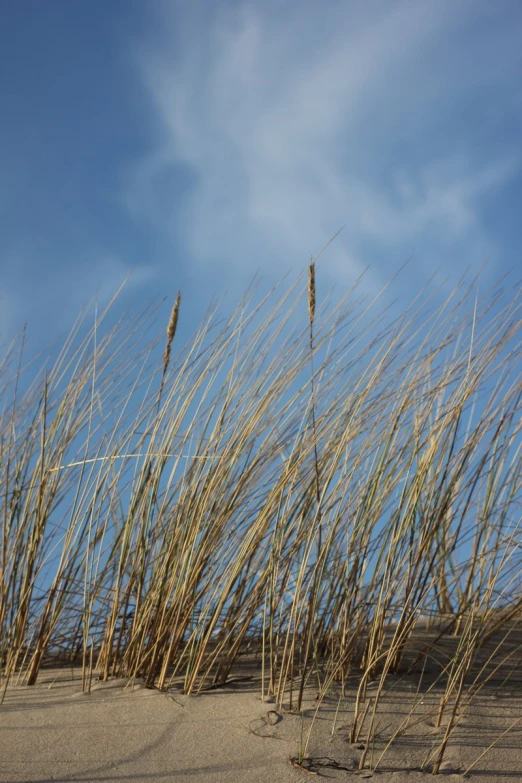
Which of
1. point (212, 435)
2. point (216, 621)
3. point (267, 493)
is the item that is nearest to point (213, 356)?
point (212, 435)

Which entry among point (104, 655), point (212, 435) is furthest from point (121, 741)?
point (212, 435)

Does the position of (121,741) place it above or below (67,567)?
below

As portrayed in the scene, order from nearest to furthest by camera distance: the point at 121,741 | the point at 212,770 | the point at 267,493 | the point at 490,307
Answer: the point at 212,770 → the point at 121,741 → the point at 267,493 → the point at 490,307

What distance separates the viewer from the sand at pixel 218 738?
1.75 metres

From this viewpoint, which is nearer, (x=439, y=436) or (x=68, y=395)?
(x=439, y=436)

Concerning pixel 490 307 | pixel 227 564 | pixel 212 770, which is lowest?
pixel 212 770

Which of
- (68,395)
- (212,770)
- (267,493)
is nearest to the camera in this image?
(212,770)

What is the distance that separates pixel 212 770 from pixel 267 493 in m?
0.77

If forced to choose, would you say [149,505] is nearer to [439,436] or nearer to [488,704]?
[439,436]

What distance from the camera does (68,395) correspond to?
8.67 ft

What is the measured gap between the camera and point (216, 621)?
83.0 inches

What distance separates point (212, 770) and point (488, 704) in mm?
816

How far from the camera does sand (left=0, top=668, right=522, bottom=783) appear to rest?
1.75m

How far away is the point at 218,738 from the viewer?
1.89 metres
